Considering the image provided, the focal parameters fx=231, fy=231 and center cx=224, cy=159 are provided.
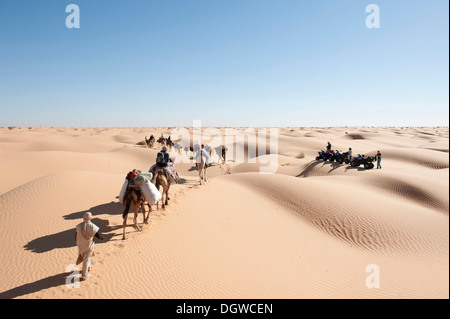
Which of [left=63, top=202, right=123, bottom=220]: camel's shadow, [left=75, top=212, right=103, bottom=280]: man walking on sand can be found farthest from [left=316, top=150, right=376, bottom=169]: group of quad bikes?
[left=75, top=212, right=103, bottom=280]: man walking on sand

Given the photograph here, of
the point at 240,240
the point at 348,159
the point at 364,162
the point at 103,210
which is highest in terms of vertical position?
the point at 348,159

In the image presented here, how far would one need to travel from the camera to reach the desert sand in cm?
564

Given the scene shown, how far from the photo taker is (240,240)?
26.7ft

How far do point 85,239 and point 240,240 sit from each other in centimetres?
478

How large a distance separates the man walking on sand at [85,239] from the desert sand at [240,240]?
1.10 feet

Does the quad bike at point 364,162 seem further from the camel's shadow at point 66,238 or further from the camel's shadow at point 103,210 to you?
the camel's shadow at point 66,238

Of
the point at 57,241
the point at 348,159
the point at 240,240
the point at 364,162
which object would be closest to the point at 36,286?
the point at 57,241

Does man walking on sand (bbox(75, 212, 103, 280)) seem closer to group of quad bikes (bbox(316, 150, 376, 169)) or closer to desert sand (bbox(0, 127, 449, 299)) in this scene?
desert sand (bbox(0, 127, 449, 299))

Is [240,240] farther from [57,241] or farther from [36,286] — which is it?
[57,241]

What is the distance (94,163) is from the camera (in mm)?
20594

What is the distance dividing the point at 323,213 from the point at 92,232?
9.96 meters

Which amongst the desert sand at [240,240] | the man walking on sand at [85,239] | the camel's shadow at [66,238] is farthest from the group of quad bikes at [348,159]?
the man walking on sand at [85,239]

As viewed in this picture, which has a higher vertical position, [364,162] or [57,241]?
[364,162]
